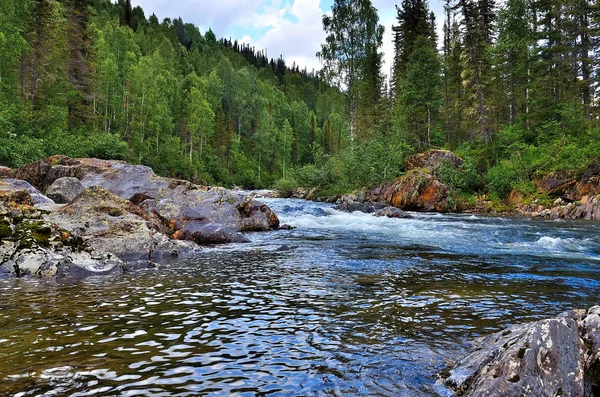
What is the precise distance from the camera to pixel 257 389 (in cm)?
372

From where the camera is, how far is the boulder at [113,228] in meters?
10.4

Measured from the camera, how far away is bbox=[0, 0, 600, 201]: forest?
31.2 m

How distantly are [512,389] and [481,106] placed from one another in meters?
35.2

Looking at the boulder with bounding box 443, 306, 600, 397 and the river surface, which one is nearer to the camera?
the boulder with bounding box 443, 306, 600, 397

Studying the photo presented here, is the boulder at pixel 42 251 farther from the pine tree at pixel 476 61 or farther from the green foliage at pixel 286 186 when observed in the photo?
the green foliage at pixel 286 186

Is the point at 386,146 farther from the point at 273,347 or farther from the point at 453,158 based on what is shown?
the point at 273,347

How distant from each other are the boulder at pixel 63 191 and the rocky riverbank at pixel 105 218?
4 cm

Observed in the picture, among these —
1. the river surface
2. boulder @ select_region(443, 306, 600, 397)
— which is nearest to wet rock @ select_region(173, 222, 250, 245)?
the river surface

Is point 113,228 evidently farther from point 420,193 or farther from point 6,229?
point 420,193

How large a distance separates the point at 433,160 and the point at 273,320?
3157 centimetres

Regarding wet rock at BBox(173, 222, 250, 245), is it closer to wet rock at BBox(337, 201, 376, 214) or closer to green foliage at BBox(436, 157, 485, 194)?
wet rock at BBox(337, 201, 376, 214)

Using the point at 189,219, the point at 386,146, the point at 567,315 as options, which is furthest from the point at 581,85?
the point at 567,315

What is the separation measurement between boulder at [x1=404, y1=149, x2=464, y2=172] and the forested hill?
57.2 feet

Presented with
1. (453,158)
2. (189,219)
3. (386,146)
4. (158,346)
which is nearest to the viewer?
(158,346)
